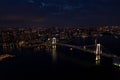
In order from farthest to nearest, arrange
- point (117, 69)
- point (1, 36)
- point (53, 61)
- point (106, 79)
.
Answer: point (1, 36) → point (53, 61) → point (117, 69) → point (106, 79)

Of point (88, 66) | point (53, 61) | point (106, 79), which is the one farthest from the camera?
point (53, 61)

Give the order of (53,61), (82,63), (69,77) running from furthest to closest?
(53,61), (82,63), (69,77)

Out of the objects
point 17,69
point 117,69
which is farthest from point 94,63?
point 17,69

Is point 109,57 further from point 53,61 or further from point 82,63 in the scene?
point 53,61

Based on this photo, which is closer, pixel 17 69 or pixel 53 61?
pixel 17 69

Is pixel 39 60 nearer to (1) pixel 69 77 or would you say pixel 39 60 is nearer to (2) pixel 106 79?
(1) pixel 69 77

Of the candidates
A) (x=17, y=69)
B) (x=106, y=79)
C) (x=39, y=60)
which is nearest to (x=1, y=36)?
(x=39, y=60)

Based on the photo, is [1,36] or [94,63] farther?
[1,36]

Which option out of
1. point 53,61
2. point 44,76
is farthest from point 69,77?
point 53,61

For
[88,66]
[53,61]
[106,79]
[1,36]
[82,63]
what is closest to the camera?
[106,79]
